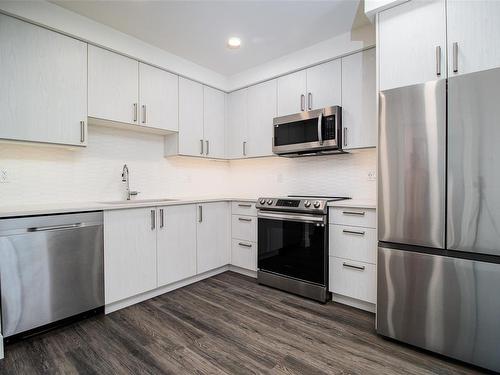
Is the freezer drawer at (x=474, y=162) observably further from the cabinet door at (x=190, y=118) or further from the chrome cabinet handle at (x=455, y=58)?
the cabinet door at (x=190, y=118)

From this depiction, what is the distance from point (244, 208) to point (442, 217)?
2.04 meters

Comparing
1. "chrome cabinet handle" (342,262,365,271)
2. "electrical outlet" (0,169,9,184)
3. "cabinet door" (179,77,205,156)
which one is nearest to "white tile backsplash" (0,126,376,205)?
"electrical outlet" (0,169,9,184)

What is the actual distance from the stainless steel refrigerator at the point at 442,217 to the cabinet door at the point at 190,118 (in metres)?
2.19

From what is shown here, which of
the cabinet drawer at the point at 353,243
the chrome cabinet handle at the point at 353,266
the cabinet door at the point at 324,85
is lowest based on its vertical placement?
the chrome cabinet handle at the point at 353,266

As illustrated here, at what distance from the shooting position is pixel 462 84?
5.39 ft

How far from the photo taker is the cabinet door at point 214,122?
3.51 m

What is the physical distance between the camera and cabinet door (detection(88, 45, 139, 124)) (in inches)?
96.0

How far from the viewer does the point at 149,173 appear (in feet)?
10.5

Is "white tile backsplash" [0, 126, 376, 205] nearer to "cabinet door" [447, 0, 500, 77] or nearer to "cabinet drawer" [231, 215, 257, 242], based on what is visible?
"cabinet drawer" [231, 215, 257, 242]

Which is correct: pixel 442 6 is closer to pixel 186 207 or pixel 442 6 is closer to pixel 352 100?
pixel 352 100

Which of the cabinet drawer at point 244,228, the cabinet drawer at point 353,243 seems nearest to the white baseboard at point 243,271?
the cabinet drawer at point 244,228

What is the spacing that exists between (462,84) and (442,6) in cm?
56

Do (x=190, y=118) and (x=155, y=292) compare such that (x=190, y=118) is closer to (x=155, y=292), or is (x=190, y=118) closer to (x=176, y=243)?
(x=176, y=243)

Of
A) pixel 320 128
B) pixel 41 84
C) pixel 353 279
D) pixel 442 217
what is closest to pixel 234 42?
pixel 320 128
